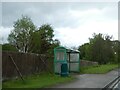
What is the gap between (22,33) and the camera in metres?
77.4

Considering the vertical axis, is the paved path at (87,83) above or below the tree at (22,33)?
below

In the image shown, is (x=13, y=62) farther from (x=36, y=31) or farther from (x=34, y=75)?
(x=36, y=31)

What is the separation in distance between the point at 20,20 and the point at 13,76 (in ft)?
196

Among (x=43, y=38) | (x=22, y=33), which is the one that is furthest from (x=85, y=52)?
(x=22, y=33)

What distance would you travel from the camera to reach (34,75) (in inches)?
896

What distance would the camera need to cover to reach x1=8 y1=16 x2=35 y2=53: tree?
7403 cm

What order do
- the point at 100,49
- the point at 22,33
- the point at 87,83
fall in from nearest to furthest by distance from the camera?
the point at 87,83, the point at 100,49, the point at 22,33

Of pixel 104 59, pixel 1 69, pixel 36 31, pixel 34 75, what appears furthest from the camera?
pixel 104 59

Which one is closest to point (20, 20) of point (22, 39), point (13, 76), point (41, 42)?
point (22, 39)

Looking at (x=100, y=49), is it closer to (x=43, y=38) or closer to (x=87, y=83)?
(x=43, y=38)

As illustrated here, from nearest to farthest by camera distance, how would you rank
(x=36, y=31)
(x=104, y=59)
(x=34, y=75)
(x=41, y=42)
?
(x=34, y=75) < (x=41, y=42) < (x=36, y=31) < (x=104, y=59)

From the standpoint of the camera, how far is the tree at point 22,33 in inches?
2914

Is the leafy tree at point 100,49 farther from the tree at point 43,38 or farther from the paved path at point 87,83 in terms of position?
the paved path at point 87,83

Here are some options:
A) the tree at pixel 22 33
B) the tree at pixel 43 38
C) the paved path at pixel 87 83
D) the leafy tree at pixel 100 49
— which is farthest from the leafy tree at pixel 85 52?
the paved path at pixel 87 83
